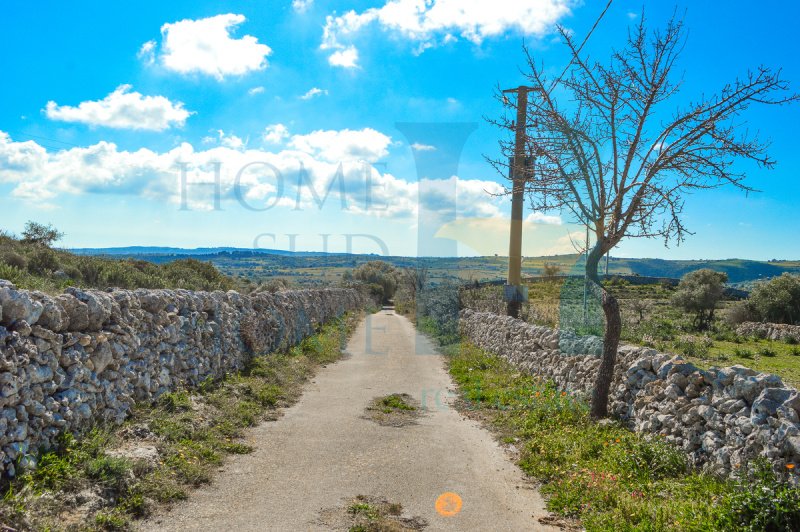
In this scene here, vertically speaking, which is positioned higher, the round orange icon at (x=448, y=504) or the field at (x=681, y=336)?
the field at (x=681, y=336)

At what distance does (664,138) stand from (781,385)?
3.90 m

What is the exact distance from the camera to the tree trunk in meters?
7.80

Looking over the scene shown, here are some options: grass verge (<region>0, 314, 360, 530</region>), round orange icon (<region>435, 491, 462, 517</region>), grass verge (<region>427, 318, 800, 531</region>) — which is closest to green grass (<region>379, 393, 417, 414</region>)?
grass verge (<region>427, 318, 800, 531</region>)

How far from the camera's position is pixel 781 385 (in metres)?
5.32

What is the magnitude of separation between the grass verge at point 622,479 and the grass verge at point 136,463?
408 centimetres

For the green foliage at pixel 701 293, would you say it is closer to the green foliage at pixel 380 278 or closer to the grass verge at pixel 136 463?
the grass verge at pixel 136 463

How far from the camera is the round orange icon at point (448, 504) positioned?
548 centimetres

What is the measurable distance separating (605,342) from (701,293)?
68.8ft

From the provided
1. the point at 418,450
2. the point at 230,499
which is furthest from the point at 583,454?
the point at 230,499

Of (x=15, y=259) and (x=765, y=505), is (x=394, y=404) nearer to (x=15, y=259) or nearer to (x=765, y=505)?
(x=765, y=505)

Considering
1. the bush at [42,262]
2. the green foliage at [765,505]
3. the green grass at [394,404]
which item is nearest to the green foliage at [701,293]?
the green grass at [394,404]

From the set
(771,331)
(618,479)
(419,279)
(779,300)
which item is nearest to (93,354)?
(618,479)

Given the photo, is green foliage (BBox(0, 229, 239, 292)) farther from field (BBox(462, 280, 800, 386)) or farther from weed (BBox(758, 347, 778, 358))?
weed (BBox(758, 347, 778, 358))

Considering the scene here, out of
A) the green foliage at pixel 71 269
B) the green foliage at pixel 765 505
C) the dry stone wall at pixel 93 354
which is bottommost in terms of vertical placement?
the green foliage at pixel 765 505
